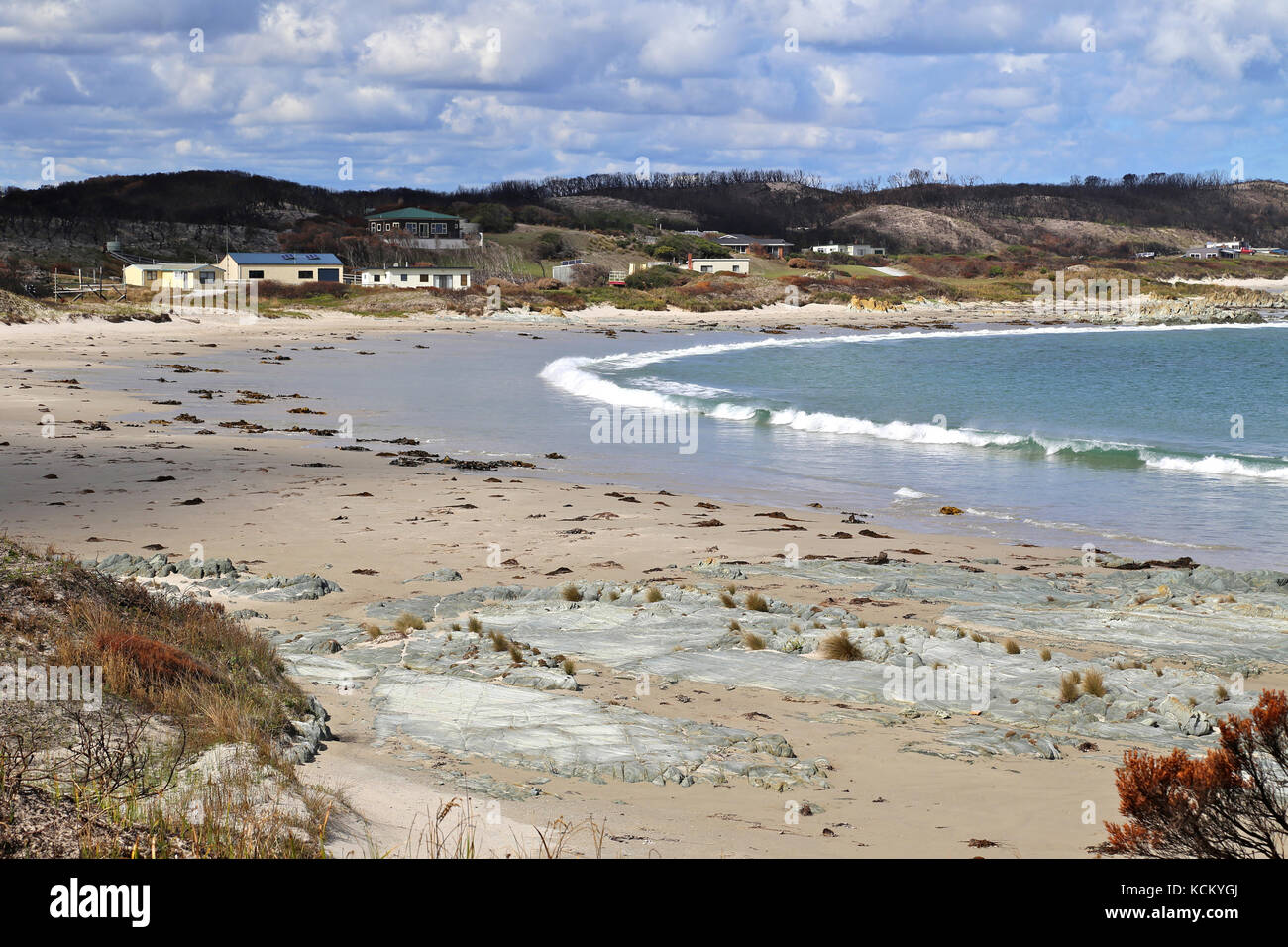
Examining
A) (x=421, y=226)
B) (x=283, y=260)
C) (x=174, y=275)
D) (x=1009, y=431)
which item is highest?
(x=421, y=226)

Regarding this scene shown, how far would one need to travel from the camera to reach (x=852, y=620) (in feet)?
35.6

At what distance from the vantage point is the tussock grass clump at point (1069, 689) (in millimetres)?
8562

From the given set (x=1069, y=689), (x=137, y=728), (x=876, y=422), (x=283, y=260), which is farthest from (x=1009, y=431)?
(x=283, y=260)

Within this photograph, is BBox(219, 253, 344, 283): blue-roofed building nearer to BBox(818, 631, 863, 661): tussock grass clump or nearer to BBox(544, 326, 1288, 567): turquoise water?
BBox(544, 326, 1288, 567): turquoise water

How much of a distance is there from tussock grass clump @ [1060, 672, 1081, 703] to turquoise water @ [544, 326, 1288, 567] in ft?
26.3

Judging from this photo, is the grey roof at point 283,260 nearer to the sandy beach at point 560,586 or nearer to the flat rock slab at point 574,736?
the sandy beach at point 560,586

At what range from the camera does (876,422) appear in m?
32.2

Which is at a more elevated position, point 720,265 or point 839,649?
point 720,265

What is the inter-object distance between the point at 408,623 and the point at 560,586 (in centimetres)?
241

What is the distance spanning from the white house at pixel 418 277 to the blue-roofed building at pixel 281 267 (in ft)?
9.63

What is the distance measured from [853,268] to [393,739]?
5020 inches

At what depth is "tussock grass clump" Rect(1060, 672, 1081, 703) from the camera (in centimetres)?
856

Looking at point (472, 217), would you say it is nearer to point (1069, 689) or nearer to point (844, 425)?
point (844, 425)
